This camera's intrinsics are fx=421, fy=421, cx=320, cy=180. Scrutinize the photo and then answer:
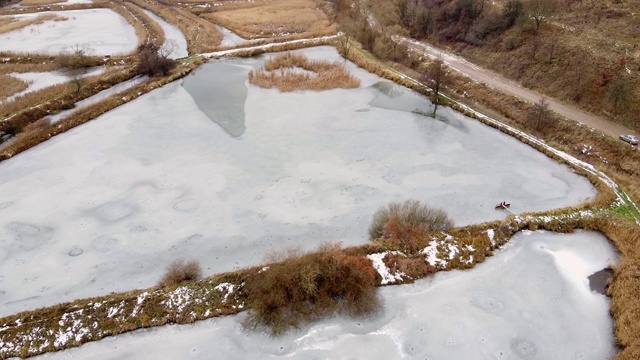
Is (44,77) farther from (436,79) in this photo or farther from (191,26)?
(436,79)

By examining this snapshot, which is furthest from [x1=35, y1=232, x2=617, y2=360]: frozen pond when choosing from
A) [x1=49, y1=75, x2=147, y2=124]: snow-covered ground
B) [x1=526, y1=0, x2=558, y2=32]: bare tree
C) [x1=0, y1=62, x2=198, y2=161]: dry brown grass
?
[x1=526, y1=0, x2=558, y2=32]: bare tree

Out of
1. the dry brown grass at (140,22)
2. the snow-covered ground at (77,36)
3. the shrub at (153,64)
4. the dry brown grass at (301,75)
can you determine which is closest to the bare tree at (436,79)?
the dry brown grass at (301,75)

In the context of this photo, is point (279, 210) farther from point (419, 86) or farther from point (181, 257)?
point (419, 86)

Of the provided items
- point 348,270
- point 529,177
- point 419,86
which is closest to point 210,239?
point 348,270

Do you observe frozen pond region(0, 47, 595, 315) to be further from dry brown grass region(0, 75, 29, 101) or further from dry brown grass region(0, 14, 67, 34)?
dry brown grass region(0, 14, 67, 34)

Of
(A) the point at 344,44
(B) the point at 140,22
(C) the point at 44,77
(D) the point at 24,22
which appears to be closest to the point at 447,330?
(A) the point at 344,44

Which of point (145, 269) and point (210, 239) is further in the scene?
point (210, 239)
